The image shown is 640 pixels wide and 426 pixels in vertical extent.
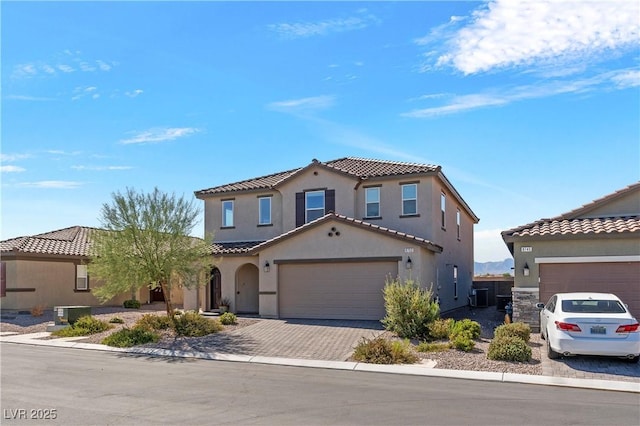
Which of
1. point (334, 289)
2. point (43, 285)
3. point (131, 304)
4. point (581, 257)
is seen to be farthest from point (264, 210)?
point (581, 257)

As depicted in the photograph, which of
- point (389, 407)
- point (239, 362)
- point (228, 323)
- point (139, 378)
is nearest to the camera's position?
point (389, 407)

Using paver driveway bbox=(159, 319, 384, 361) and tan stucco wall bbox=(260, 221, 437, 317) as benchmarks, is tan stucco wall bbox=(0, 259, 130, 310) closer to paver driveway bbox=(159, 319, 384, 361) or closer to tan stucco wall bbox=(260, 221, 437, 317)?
tan stucco wall bbox=(260, 221, 437, 317)

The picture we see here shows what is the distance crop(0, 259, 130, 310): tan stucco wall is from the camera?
27922 mm

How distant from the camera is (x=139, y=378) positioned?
11938mm

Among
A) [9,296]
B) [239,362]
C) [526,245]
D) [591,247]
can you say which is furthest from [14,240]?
[591,247]

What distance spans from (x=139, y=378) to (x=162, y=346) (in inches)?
198

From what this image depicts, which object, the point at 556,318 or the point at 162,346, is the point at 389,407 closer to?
the point at 556,318

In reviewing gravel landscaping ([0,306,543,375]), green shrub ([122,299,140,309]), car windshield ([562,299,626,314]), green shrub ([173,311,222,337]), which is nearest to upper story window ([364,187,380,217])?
gravel landscaping ([0,306,543,375])

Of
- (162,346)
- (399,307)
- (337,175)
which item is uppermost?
(337,175)

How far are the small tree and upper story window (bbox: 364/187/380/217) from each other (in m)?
8.31

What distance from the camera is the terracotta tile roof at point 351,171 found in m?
24.2

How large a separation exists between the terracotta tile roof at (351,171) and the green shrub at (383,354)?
1102cm

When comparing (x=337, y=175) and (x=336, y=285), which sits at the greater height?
(x=337, y=175)

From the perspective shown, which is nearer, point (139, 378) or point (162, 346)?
point (139, 378)
